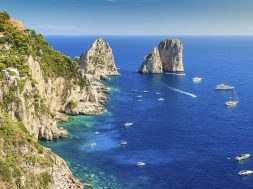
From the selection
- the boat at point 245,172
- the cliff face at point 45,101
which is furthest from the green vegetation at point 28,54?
the boat at point 245,172

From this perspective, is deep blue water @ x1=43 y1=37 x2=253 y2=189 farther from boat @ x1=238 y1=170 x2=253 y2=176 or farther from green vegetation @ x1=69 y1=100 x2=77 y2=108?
green vegetation @ x1=69 y1=100 x2=77 y2=108

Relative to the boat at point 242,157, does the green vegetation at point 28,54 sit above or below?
above

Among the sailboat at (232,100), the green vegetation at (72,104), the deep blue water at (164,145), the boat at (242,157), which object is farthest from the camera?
the sailboat at (232,100)

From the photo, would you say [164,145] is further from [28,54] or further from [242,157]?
[28,54]

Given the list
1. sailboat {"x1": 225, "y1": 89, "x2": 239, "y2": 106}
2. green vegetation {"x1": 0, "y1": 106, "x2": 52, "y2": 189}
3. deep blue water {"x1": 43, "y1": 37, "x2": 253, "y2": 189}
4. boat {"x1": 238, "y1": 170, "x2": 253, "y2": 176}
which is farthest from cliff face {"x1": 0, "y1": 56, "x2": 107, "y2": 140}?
boat {"x1": 238, "y1": 170, "x2": 253, "y2": 176}

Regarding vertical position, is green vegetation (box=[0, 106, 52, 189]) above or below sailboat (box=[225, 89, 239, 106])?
above

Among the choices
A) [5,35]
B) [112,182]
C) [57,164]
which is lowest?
[112,182]

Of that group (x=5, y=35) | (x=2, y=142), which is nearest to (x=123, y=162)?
(x=2, y=142)

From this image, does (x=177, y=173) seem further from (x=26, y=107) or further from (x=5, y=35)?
(x=5, y=35)

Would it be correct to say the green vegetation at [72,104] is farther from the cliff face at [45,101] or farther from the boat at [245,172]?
the boat at [245,172]

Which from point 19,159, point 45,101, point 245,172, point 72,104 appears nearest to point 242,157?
point 245,172

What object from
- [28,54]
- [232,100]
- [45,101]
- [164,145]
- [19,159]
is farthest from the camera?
[232,100]
